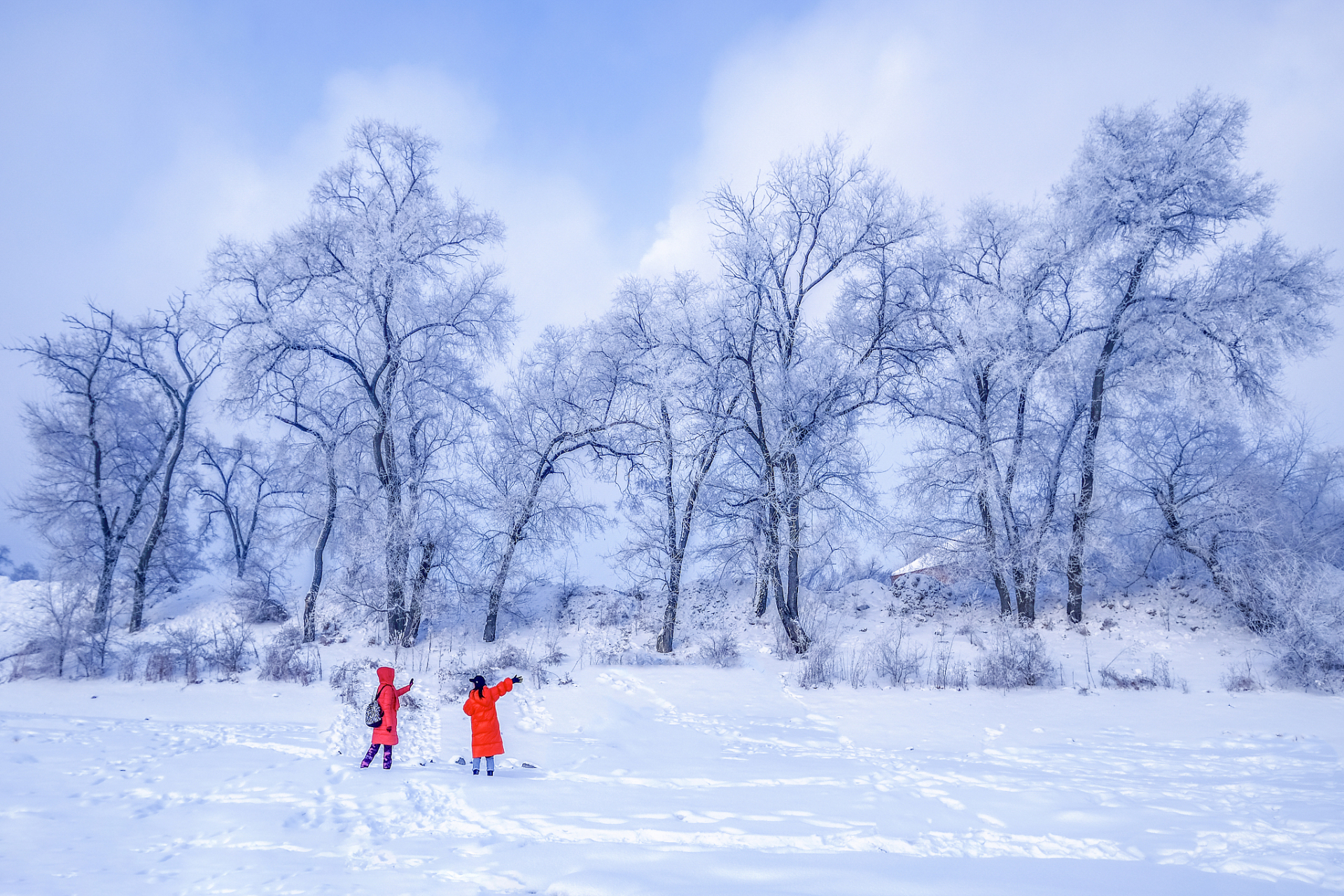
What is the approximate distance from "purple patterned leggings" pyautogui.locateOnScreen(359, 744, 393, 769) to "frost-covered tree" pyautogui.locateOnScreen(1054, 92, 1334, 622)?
15019mm

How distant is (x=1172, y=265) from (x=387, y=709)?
19.0 metres

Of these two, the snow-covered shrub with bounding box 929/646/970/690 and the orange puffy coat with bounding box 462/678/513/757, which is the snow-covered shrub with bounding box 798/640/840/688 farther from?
the orange puffy coat with bounding box 462/678/513/757

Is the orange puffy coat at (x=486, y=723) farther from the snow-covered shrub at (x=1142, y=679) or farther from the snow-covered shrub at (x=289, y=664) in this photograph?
the snow-covered shrub at (x=1142, y=679)

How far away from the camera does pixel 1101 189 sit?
15.2m

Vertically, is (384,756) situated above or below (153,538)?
below

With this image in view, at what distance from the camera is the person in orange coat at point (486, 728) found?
7578mm

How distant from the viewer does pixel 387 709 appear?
7.80 m

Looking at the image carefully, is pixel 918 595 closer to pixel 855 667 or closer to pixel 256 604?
pixel 855 667

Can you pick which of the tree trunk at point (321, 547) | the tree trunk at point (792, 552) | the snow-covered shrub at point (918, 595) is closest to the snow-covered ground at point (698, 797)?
the tree trunk at point (792, 552)

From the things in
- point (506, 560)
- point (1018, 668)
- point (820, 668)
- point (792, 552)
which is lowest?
point (820, 668)

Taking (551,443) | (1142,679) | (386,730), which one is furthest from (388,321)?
(1142,679)

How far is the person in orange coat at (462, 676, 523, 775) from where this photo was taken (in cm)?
758

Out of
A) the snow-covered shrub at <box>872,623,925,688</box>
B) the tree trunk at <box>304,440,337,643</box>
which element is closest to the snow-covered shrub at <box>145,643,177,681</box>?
the tree trunk at <box>304,440,337,643</box>

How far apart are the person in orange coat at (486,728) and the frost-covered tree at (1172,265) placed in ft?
45.4
